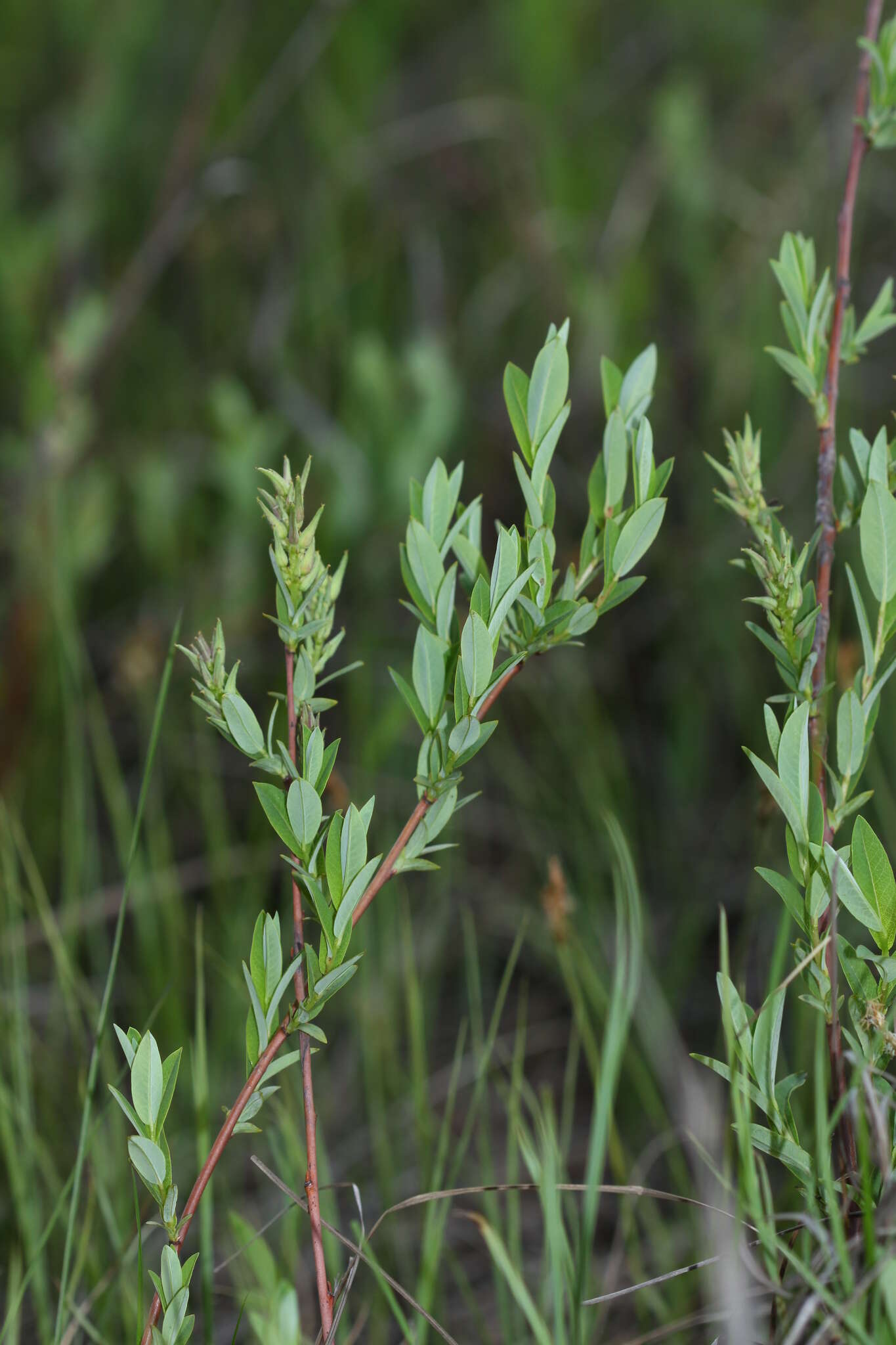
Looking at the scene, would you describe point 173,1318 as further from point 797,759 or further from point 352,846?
point 797,759

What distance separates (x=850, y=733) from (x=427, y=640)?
0.56 feet

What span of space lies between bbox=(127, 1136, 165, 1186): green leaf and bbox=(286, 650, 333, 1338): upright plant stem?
5 cm

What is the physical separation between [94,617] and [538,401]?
1.15 meters

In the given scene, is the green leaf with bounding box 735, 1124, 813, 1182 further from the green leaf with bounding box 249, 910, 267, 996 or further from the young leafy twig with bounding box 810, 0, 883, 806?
the green leaf with bounding box 249, 910, 267, 996

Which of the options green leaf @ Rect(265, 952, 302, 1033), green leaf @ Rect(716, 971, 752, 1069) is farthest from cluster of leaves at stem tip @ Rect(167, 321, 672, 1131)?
green leaf @ Rect(716, 971, 752, 1069)

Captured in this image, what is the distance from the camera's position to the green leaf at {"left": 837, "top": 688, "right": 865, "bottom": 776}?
0.42 m

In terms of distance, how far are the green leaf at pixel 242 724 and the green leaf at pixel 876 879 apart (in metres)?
0.23

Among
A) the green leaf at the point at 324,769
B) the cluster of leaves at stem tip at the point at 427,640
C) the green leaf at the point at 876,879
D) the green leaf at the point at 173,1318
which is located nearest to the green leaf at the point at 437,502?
the cluster of leaves at stem tip at the point at 427,640

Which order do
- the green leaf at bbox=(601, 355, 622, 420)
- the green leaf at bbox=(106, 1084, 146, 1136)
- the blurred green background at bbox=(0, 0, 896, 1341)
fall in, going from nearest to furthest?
the green leaf at bbox=(106, 1084, 146, 1136) < the green leaf at bbox=(601, 355, 622, 420) < the blurred green background at bbox=(0, 0, 896, 1341)

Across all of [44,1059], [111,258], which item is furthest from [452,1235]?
[111,258]

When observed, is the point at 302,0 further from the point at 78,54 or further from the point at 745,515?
the point at 745,515

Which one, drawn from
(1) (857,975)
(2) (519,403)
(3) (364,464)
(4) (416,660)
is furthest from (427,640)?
(3) (364,464)

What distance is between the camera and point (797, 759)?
16.4 inches

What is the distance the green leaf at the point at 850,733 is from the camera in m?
0.42
